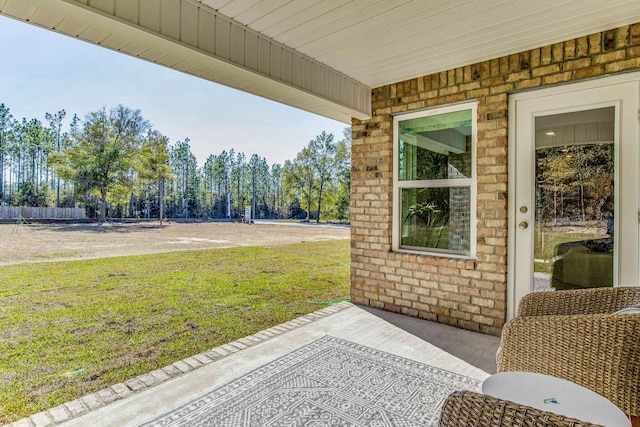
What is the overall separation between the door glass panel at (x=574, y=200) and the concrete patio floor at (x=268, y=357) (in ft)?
2.88

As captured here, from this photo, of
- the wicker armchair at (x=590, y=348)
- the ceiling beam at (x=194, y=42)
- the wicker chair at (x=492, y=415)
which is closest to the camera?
the wicker chair at (x=492, y=415)

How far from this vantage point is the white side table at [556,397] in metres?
0.87

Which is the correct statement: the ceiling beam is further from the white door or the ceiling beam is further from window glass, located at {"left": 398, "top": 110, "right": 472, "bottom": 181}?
the white door

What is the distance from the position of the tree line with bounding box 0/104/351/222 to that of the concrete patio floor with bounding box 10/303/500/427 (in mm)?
3335

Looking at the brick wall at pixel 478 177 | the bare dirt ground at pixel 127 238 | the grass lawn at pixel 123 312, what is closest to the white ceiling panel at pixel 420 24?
the brick wall at pixel 478 177

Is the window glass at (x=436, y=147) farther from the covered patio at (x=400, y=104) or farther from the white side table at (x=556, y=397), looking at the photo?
the white side table at (x=556, y=397)

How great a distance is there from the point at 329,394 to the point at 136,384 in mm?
1259

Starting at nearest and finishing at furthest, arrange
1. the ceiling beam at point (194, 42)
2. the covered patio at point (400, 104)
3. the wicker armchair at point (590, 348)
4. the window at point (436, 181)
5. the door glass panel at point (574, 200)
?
the wicker armchair at point (590, 348), the ceiling beam at point (194, 42), the covered patio at point (400, 104), the door glass panel at point (574, 200), the window at point (436, 181)

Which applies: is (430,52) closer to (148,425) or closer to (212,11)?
(212,11)

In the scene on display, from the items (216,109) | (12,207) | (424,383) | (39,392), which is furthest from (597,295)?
(216,109)

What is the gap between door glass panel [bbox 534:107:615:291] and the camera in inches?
101

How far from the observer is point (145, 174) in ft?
25.7

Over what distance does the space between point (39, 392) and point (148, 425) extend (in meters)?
1.03

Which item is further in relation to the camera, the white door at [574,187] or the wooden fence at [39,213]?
the wooden fence at [39,213]
